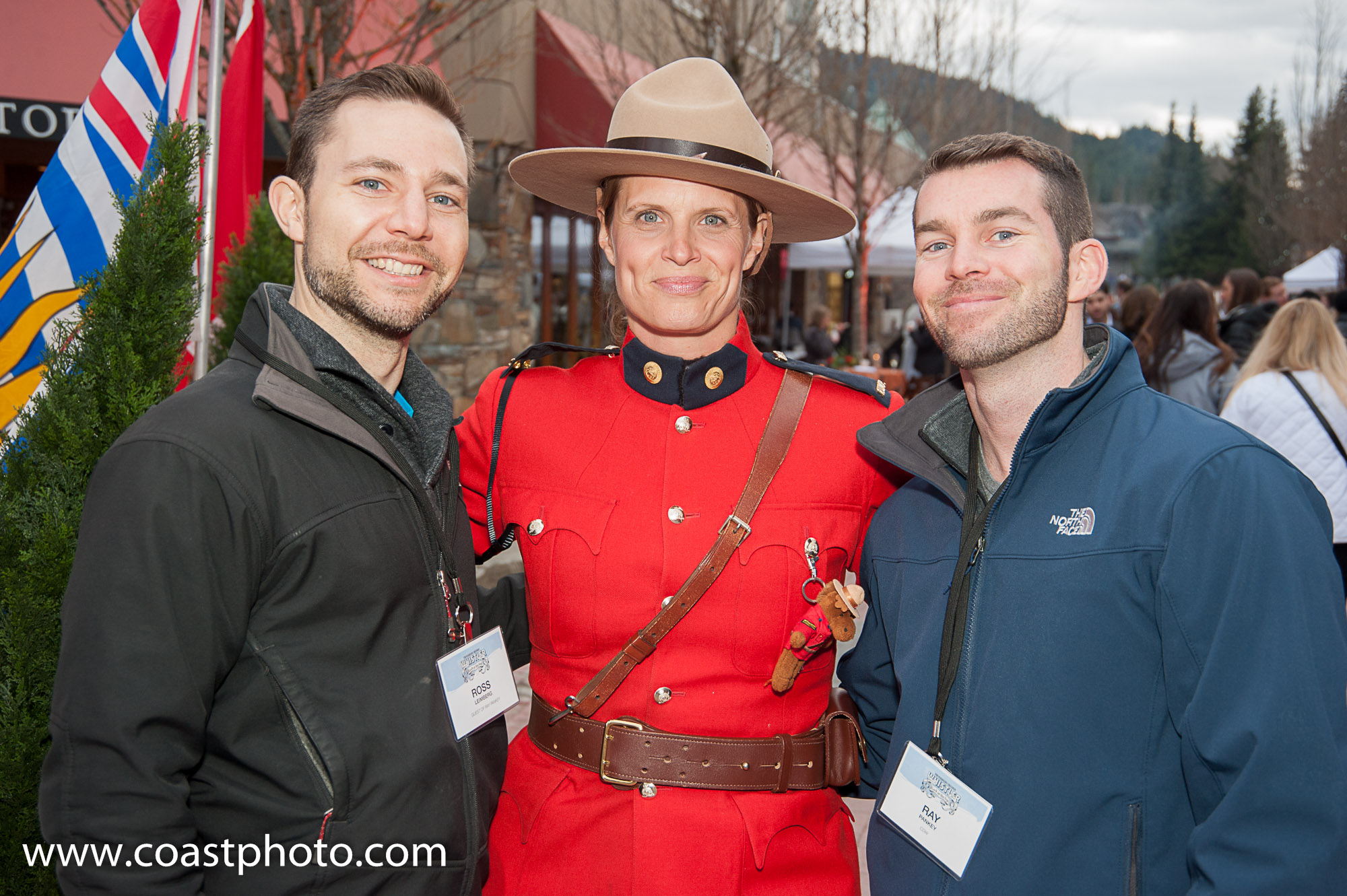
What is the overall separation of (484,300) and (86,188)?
22.0ft

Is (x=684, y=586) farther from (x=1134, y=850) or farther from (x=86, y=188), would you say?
(x=86, y=188)

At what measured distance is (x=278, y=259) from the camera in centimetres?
444

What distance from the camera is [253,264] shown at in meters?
4.39

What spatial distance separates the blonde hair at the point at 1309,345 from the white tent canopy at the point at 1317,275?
48.0 ft

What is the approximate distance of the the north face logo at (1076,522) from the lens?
1812 millimetres

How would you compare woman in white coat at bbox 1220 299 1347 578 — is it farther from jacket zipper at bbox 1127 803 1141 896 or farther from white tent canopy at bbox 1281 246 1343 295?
white tent canopy at bbox 1281 246 1343 295

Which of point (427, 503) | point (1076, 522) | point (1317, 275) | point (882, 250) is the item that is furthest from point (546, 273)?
point (1317, 275)

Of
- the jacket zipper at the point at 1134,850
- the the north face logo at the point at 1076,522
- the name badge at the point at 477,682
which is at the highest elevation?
the the north face logo at the point at 1076,522

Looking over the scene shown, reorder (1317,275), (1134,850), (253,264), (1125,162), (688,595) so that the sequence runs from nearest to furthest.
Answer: (1134,850)
(688,595)
(253,264)
(1317,275)
(1125,162)

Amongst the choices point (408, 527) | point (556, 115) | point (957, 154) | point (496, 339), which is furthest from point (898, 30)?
point (408, 527)

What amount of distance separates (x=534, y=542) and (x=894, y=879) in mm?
→ 1103

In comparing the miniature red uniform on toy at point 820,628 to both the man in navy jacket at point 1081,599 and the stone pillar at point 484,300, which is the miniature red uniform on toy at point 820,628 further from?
the stone pillar at point 484,300

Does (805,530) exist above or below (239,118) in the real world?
below

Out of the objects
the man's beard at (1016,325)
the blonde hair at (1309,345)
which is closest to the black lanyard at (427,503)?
the man's beard at (1016,325)
